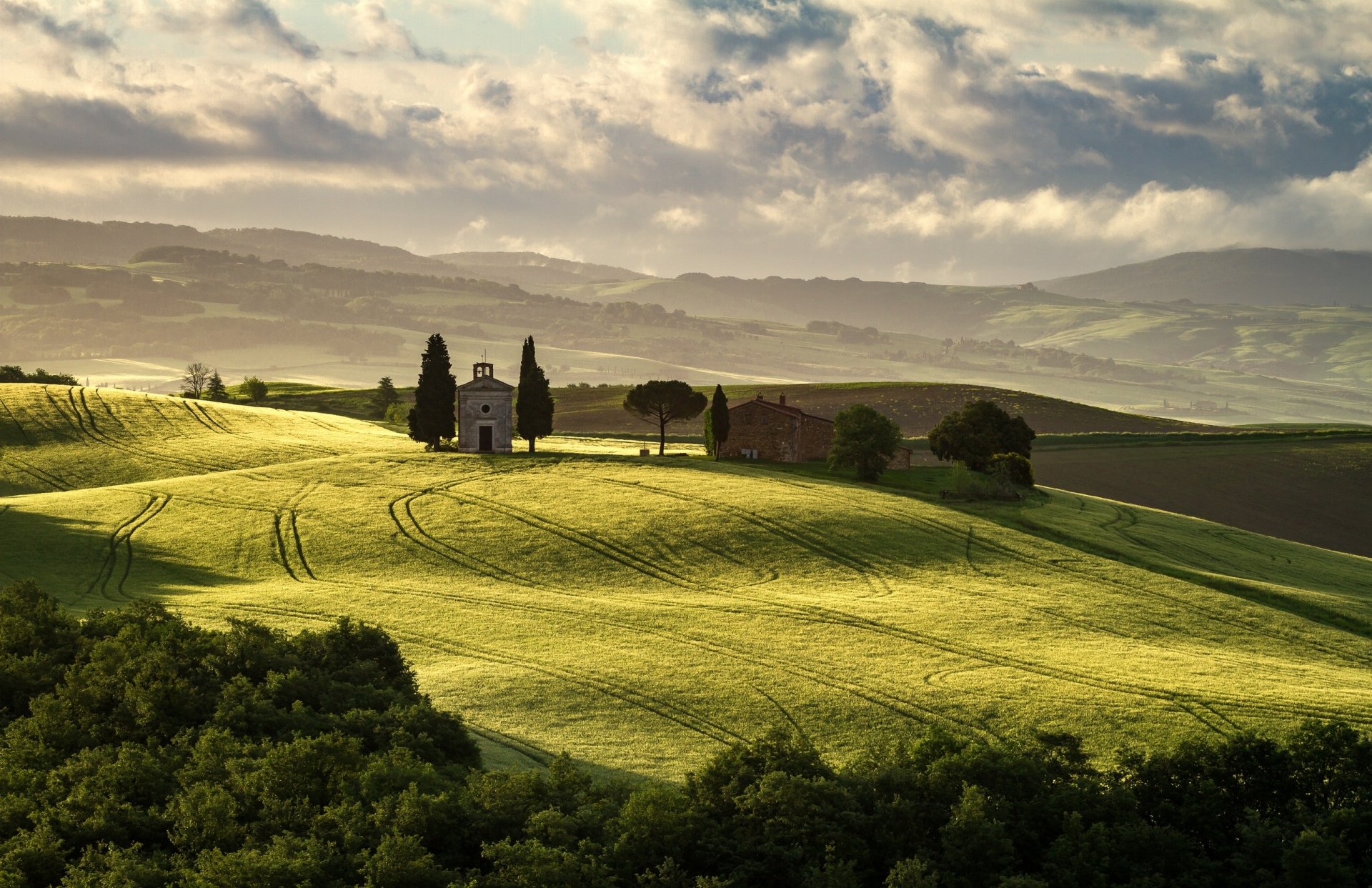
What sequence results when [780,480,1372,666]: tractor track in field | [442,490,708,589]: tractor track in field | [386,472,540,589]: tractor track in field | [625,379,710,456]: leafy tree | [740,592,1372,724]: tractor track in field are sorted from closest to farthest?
[740,592,1372,724]: tractor track in field → [780,480,1372,666]: tractor track in field → [386,472,540,589]: tractor track in field → [442,490,708,589]: tractor track in field → [625,379,710,456]: leafy tree

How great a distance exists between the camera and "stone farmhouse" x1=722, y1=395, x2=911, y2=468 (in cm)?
9425

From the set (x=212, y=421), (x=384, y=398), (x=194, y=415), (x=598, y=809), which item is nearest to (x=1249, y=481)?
(x=212, y=421)

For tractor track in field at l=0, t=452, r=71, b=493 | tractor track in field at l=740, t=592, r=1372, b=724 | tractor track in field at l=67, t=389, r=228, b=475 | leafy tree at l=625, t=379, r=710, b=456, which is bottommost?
tractor track in field at l=740, t=592, r=1372, b=724

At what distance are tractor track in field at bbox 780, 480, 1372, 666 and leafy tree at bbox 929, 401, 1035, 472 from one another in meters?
15.7

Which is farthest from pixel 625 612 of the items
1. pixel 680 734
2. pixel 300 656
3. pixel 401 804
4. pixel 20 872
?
pixel 20 872

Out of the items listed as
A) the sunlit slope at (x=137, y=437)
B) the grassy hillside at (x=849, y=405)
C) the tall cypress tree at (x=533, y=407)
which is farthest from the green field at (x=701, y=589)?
the grassy hillside at (x=849, y=405)

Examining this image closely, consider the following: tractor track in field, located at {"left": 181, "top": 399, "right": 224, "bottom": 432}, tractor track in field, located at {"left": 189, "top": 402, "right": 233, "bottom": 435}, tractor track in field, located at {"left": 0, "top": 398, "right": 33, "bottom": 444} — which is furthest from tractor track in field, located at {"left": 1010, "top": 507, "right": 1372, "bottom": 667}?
tractor track in field, located at {"left": 0, "top": 398, "right": 33, "bottom": 444}

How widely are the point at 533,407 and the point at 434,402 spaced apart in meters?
7.33

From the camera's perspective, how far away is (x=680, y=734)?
3719 centimetres

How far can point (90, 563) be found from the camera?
194 feet

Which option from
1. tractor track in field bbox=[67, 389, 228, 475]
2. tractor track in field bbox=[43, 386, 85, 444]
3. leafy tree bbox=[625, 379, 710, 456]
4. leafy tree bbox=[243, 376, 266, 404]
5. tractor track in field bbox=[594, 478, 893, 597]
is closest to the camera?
tractor track in field bbox=[594, 478, 893, 597]

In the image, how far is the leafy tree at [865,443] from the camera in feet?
284

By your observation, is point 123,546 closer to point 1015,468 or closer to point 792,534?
point 792,534

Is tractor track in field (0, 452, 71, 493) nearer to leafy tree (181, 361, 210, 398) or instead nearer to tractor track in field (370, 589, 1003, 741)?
tractor track in field (370, 589, 1003, 741)
